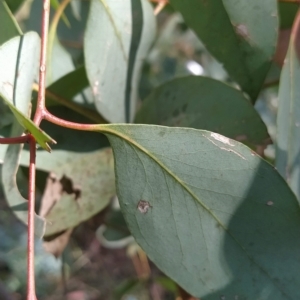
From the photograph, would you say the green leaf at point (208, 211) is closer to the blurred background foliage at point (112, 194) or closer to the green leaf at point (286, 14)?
the blurred background foliage at point (112, 194)

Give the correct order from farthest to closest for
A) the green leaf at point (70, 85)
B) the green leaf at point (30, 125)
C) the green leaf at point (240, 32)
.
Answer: the green leaf at point (70, 85), the green leaf at point (240, 32), the green leaf at point (30, 125)

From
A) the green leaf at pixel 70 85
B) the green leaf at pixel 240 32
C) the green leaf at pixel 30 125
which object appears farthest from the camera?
the green leaf at pixel 70 85

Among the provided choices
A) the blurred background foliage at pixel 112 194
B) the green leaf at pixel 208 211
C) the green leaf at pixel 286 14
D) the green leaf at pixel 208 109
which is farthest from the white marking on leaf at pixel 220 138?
the green leaf at pixel 286 14

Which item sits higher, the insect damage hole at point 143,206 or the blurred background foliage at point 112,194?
the insect damage hole at point 143,206

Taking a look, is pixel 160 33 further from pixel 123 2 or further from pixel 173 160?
pixel 173 160

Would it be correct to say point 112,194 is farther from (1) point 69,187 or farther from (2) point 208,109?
(2) point 208,109

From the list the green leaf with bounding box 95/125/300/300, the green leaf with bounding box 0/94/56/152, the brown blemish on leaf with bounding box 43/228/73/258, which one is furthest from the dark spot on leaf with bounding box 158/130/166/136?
the brown blemish on leaf with bounding box 43/228/73/258

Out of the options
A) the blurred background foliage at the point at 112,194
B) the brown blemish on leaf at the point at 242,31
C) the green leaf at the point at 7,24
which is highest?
the green leaf at the point at 7,24

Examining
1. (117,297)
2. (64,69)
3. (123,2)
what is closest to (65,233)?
(64,69)

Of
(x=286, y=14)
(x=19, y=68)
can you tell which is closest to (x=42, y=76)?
(x=19, y=68)
